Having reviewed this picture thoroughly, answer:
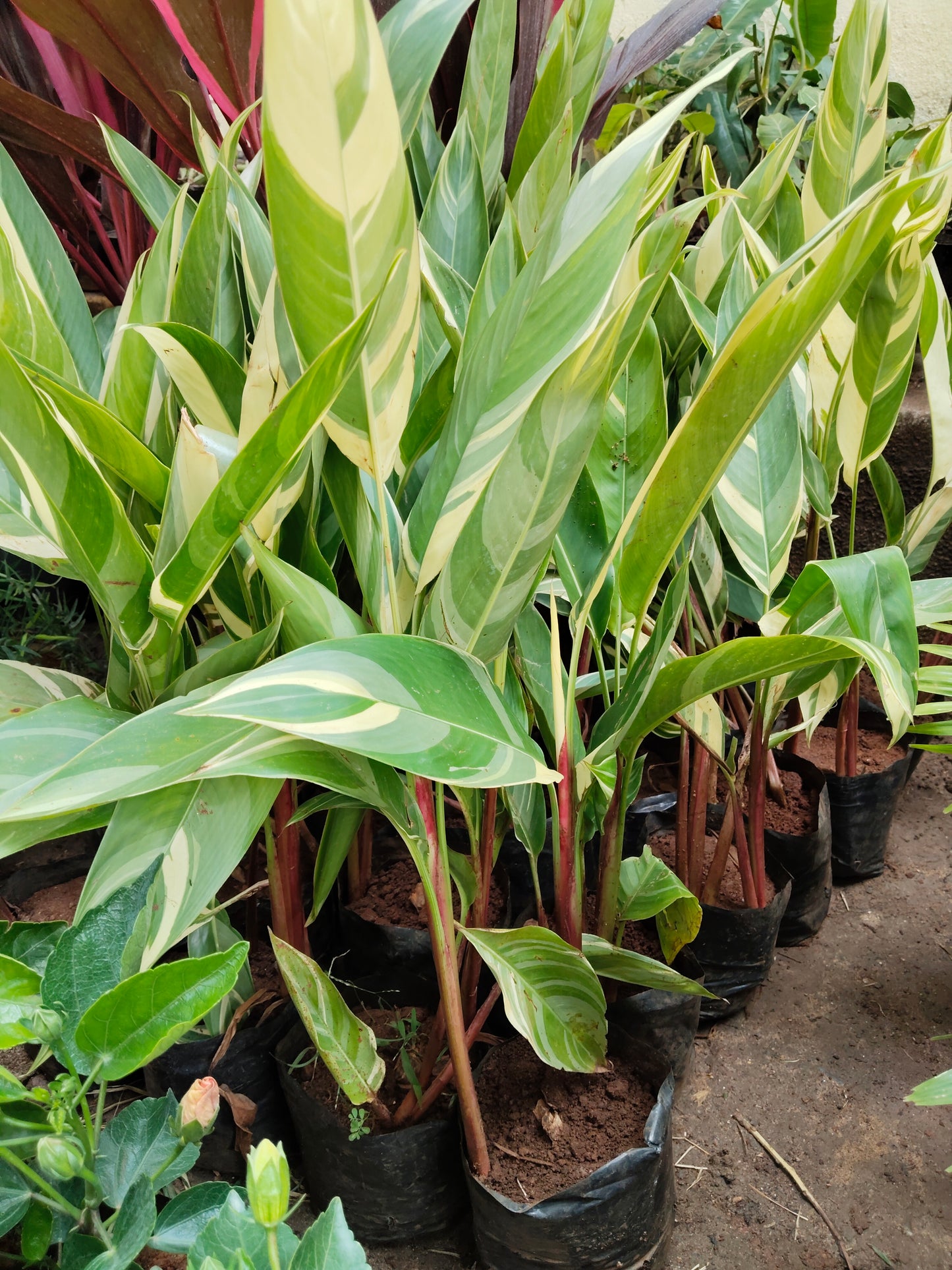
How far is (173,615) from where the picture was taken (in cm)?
47

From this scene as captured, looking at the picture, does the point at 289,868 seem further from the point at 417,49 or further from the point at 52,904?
the point at 417,49

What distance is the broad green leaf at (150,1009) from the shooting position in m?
0.37

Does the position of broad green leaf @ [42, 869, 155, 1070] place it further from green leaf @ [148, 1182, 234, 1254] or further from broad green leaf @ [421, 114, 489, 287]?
broad green leaf @ [421, 114, 489, 287]

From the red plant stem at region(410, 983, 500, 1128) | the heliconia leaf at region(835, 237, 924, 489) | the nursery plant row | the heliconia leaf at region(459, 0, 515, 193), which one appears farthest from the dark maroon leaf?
the red plant stem at region(410, 983, 500, 1128)

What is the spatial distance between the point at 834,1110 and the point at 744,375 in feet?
2.57

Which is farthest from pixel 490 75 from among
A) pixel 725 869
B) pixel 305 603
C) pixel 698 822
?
A: pixel 725 869

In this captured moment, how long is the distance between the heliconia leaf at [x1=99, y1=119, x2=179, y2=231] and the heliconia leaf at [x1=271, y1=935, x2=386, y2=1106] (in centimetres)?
54

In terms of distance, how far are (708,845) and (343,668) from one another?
0.83m

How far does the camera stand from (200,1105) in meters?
0.37

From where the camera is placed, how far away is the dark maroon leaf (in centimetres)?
98

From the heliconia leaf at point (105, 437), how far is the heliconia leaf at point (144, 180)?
246 mm

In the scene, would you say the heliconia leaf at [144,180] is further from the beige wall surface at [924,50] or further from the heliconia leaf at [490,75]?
the beige wall surface at [924,50]

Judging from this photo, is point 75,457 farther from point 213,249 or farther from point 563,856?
point 563,856

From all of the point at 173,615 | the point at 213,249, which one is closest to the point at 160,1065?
the point at 173,615
